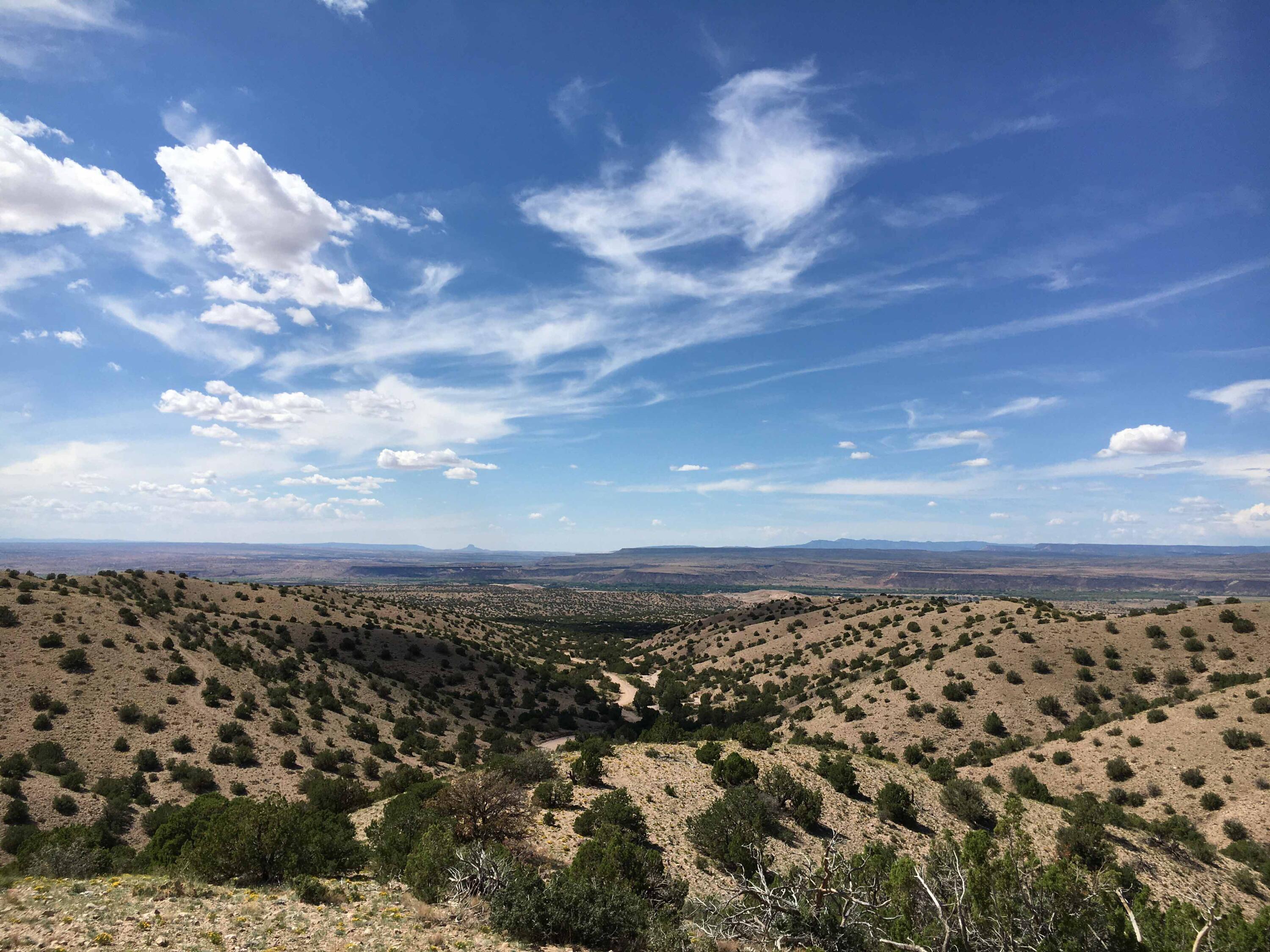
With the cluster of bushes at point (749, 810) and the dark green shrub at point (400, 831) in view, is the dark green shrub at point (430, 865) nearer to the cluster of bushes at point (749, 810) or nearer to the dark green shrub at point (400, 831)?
the dark green shrub at point (400, 831)

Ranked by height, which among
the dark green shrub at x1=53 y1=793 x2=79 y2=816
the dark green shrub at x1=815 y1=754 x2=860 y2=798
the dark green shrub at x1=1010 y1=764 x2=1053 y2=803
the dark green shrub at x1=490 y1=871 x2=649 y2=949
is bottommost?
the dark green shrub at x1=1010 y1=764 x2=1053 y2=803

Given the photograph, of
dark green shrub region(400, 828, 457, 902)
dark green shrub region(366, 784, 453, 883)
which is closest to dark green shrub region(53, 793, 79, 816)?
dark green shrub region(366, 784, 453, 883)

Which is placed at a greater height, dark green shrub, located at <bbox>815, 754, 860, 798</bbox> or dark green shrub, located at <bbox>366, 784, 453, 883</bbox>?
dark green shrub, located at <bbox>366, 784, 453, 883</bbox>

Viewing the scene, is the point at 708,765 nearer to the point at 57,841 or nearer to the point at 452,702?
the point at 57,841

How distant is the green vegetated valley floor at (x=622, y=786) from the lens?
10102mm

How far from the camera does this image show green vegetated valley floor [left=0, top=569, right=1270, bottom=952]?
10.1 meters

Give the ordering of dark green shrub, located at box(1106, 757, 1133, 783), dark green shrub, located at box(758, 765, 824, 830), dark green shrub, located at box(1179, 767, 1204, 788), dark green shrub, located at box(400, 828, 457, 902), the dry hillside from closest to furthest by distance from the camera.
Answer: dark green shrub, located at box(400, 828, 457, 902) < dark green shrub, located at box(758, 765, 824, 830) < dark green shrub, located at box(1179, 767, 1204, 788) < dark green shrub, located at box(1106, 757, 1133, 783) < the dry hillside

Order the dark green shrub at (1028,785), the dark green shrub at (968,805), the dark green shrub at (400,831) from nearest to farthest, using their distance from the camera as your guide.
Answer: the dark green shrub at (400,831), the dark green shrub at (968,805), the dark green shrub at (1028,785)

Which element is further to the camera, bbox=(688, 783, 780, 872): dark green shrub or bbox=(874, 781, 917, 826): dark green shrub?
bbox=(874, 781, 917, 826): dark green shrub

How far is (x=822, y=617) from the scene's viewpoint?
2847 inches

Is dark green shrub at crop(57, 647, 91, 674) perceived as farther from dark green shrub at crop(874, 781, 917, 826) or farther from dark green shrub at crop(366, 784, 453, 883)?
dark green shrub at crop(874, 781, 917, 826)

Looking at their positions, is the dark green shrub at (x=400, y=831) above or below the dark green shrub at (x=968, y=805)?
above

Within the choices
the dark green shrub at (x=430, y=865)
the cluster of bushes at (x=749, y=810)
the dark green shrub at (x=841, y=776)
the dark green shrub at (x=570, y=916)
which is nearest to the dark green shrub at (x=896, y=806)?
the dark green shrub at (x=841, y=776)

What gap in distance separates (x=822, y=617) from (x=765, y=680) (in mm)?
21041
